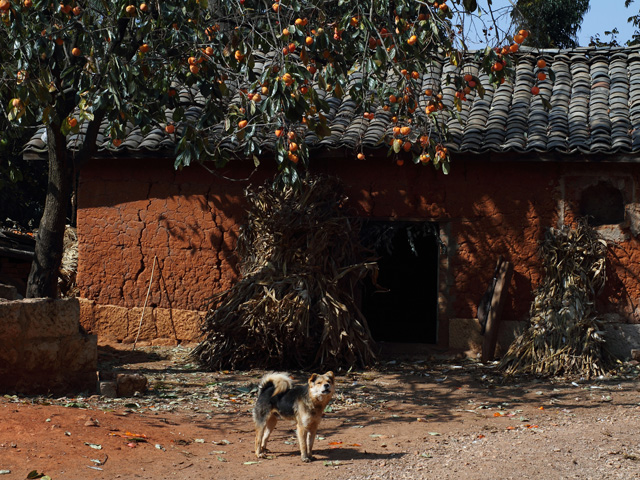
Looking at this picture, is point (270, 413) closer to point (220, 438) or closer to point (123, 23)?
point (220, 438)

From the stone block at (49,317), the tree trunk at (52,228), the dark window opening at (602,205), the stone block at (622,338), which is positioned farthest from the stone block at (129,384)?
the dark window opening at (602,205)

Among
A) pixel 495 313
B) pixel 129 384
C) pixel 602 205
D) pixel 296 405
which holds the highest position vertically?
pixel 602 205

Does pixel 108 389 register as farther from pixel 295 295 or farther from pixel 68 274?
pixel 68 274

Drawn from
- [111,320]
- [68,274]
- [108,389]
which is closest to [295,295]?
[108,389]

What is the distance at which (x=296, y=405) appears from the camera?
559cm

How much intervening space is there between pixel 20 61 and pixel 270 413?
12.9 feet

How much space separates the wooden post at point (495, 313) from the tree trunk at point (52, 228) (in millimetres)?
4983

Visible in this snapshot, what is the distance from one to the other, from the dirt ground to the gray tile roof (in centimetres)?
273

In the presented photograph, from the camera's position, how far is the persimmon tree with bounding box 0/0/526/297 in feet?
22.0

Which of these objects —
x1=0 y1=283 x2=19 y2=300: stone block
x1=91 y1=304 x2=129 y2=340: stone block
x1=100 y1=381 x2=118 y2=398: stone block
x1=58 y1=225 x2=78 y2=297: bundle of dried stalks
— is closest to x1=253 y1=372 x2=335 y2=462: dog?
x1=100 y1=381 x2=118 y2=398: stone block

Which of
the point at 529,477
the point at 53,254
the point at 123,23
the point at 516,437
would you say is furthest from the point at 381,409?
the point at 123,23

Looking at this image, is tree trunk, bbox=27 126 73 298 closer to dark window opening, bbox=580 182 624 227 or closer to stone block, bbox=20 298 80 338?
stone block, bbox=20 298 80 338

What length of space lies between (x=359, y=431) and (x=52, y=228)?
405 cm

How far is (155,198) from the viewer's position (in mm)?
10789
